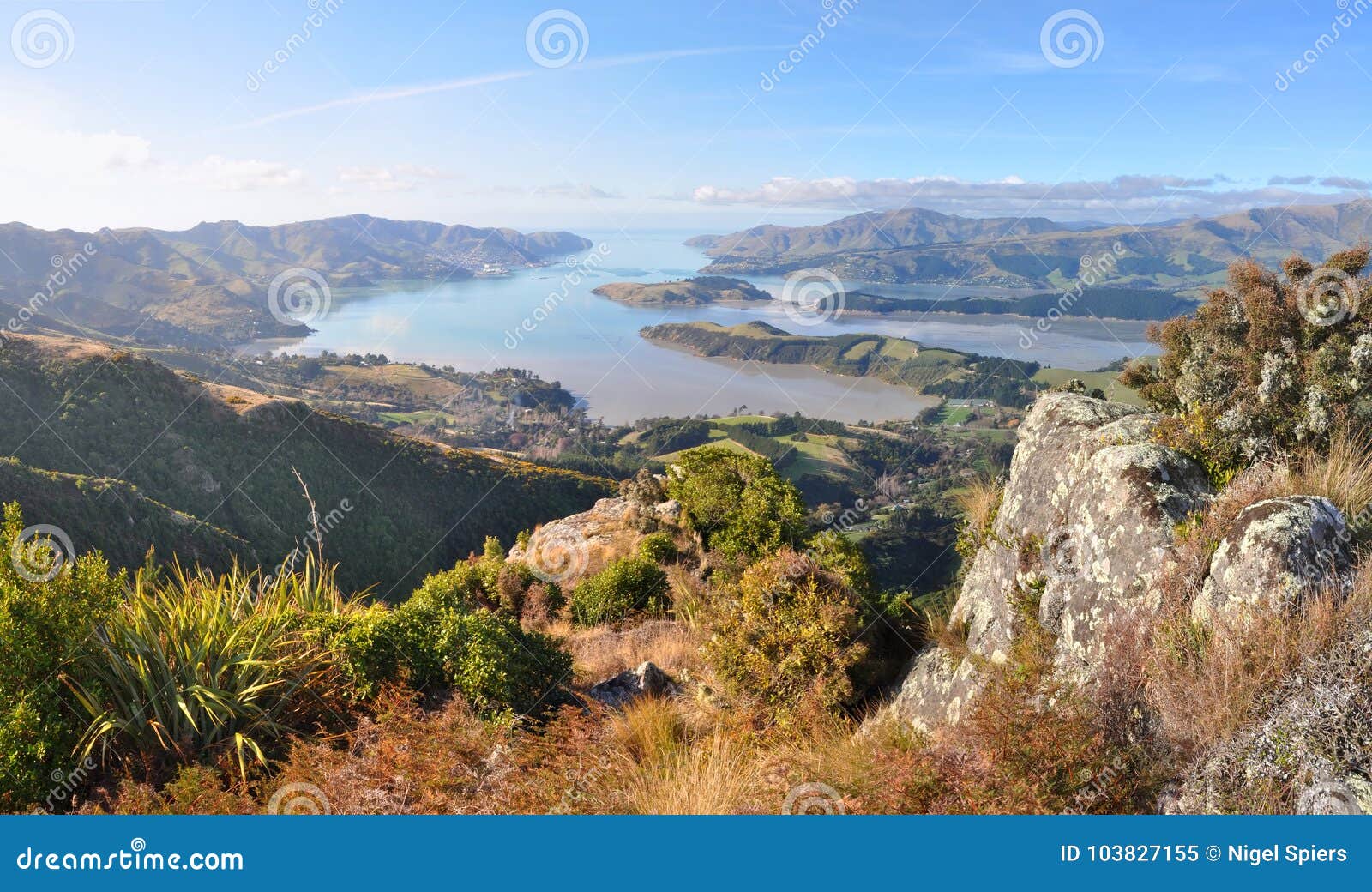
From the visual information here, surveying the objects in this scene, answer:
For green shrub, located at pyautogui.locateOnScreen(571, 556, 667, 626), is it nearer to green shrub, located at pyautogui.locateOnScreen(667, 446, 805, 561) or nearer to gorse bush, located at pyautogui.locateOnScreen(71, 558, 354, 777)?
green shrub, located at pyautogui.locateOnScreen(667, 446, 805, 561)

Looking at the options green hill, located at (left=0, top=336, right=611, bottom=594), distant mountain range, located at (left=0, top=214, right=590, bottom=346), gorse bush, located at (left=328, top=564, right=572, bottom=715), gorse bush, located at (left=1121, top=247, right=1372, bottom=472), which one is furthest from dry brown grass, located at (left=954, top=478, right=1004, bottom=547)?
distant mountain range, located at (left=0, top=214, right=590, bottom=346)

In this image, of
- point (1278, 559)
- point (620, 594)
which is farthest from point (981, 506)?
point (620, 594)

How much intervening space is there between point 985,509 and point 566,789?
4394mm

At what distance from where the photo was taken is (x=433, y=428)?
2421 inches

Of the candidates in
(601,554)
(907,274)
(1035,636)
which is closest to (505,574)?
(601,554)

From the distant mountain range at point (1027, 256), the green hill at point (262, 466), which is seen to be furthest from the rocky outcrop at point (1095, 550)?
the distant mountain range at point (1027, 256)

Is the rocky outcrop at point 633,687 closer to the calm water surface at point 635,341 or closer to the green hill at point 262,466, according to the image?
the green hill at point 262,466

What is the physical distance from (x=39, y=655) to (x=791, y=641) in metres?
4.94

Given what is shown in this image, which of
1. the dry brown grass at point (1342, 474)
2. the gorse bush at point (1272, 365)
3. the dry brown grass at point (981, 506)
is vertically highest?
the gorse bush at point (1272, 365)

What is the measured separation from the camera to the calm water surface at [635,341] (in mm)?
82938

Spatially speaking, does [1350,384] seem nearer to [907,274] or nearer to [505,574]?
[505,574]

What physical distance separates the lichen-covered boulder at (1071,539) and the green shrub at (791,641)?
54 cm

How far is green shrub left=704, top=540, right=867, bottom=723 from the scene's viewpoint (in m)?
5.61

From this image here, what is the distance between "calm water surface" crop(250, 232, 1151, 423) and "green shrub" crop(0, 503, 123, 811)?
6091 centimetres
